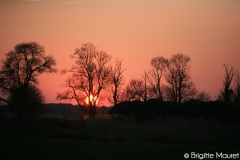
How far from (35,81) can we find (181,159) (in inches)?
1737

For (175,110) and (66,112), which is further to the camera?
(66,112)

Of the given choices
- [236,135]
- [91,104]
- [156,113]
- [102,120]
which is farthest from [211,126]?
[91,104]

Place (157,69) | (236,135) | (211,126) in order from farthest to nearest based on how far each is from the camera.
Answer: (157,69)
(211,126)
(236,135)

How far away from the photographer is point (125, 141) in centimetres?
1875

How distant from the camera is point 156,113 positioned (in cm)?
3055

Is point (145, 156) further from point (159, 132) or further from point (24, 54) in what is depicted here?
point (24, 54)

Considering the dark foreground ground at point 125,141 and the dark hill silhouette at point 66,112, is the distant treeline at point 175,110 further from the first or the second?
the dark hill silhouette at point 66,112

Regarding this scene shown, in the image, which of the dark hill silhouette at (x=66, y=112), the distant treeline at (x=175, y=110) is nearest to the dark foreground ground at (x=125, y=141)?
the distant treeline at (x=175, y=110)

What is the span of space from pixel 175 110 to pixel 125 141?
12.4 meters

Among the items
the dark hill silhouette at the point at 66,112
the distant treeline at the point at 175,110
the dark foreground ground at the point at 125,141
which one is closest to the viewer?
the dark foreground ground at the point at 125,141

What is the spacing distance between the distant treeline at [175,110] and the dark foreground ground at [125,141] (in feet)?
5.20

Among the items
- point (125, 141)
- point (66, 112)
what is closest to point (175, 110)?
point (125, 141)

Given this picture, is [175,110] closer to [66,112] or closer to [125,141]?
[125,141]

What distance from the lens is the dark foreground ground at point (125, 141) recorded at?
44.0ft
